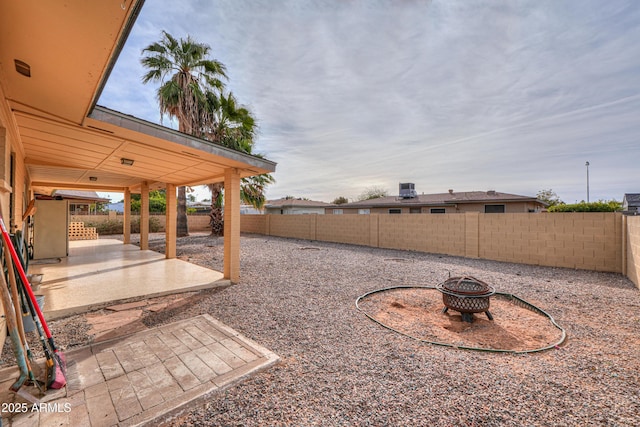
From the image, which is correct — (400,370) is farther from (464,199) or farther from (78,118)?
(464,199)

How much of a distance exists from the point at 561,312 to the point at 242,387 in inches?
190

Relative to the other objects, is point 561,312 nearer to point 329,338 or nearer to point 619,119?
point 329,338

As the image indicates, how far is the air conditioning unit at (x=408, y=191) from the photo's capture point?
20.5 m

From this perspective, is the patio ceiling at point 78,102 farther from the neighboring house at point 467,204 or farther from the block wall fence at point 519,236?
the neighboring house at point 467,204

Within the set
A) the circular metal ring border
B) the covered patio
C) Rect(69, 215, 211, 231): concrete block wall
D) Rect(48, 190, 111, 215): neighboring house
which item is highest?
Rect(48, 190, 111, 215): neighboring house

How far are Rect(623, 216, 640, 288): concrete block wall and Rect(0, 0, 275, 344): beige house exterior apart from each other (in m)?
7.72

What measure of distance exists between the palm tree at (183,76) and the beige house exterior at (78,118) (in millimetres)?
5804

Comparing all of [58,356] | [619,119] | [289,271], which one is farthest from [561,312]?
[619,119]

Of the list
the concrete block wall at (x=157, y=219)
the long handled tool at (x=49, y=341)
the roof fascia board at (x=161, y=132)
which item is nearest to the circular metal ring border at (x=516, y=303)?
the long handled tool at (x=49, y=341)

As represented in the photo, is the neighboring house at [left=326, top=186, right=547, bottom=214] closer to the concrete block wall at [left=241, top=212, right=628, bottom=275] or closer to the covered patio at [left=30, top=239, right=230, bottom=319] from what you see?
the concrete block wall at [left=241, top=212, right=628, bottom=275]

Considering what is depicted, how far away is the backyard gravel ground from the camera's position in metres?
1.88

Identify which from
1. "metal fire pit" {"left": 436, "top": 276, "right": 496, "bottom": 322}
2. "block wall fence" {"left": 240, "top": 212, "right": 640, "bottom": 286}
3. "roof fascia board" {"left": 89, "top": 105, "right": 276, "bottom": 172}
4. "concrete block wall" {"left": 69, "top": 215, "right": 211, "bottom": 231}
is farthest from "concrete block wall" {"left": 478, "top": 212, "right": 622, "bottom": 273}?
"concrete block wall" {"left": 69, "top": 215, "right": 211, "bottom": 231}

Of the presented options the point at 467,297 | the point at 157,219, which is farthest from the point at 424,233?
the point at 157,219

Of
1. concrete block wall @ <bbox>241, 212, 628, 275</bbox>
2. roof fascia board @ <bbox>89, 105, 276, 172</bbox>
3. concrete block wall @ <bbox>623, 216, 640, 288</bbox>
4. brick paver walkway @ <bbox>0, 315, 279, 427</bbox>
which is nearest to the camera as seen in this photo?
brick paver walkway @ <bbox>0, 315, 279, 427</bbox>
